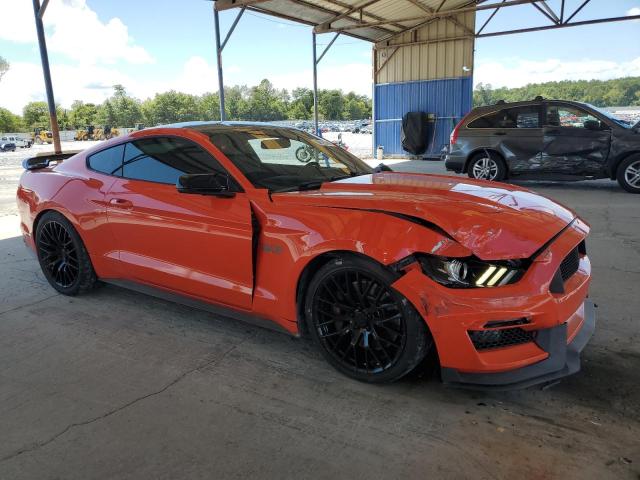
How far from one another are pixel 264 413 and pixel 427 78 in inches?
704

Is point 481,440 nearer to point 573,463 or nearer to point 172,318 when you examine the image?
point 573,463

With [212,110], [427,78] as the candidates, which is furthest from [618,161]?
[212,110]

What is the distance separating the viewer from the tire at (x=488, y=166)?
32.6 feet

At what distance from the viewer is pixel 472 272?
2266mm

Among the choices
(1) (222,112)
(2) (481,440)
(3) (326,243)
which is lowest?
(2) (481,440)

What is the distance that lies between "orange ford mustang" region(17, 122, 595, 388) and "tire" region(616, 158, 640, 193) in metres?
7.01

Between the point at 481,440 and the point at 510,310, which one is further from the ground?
the point at 510,310

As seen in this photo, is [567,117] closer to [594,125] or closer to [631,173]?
[594,125]

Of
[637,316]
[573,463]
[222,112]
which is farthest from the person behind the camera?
[222,112]

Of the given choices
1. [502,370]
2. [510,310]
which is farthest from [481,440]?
[510,310]

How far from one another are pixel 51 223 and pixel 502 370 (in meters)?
3.67

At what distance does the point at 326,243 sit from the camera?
255 centimetres

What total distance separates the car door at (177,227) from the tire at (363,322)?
523mm

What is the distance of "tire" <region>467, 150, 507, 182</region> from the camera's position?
993 centimetres
